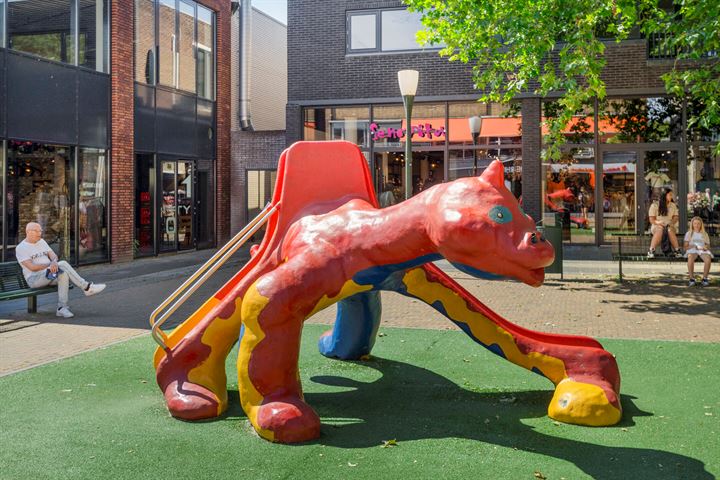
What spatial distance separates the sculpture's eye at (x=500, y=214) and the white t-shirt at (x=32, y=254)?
8.40 metres

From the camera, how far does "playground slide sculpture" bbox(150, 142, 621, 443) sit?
15.6 feet

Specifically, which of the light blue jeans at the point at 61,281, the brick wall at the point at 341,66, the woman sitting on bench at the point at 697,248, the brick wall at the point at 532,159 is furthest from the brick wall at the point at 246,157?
the woman sitting on bench at the point at 697,248

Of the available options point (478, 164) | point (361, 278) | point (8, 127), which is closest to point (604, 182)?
point (478, 164)

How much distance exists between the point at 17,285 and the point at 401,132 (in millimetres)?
12341

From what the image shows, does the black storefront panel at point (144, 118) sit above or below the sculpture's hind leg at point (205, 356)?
above

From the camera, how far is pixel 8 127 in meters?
15.2

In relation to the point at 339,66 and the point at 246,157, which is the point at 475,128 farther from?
the point at 246,157

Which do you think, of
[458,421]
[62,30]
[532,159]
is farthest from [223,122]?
[458,421]

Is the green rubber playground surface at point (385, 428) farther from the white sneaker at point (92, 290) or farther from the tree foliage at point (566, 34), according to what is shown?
the tree foliage at point (566, 34)

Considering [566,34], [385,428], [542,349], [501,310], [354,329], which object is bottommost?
[385,428]

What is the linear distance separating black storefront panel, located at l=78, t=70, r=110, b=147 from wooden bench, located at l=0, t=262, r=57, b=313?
7074mm

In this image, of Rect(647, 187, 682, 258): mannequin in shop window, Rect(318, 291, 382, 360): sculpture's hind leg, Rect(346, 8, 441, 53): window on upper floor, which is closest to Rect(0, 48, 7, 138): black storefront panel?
Rect(346, 8, 441, 53): window on upper floor

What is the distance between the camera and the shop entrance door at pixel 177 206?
2083 centimetres

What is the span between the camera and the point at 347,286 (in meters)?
5.35
